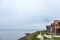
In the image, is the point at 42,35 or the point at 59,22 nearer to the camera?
the point at 42,35

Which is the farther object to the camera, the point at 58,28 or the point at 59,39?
the point at 58,28

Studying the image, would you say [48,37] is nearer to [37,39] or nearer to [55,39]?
[37,39]

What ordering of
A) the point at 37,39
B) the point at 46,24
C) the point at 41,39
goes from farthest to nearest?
the point at 46,24, the point at 37,39, the point at 41,39

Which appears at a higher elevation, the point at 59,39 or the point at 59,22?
the point at 59,22

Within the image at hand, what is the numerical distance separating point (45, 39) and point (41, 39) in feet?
1.16

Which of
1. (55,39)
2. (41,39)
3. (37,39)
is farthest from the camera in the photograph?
(55,39)

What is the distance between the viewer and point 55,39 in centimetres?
822

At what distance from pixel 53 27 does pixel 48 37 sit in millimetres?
8958

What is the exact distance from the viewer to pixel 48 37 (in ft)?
24.0

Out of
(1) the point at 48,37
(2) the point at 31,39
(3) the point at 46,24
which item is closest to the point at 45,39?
(1) the point at 48,37

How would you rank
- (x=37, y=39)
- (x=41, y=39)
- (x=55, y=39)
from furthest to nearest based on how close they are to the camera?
(x=55, y=39)
(x=37, y=39)
(x=41, y=39)

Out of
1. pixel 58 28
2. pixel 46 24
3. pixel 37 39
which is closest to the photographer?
pixel 37 39

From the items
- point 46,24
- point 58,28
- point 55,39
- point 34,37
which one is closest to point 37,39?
point 34,37

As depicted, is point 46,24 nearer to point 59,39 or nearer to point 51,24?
point 51,24
